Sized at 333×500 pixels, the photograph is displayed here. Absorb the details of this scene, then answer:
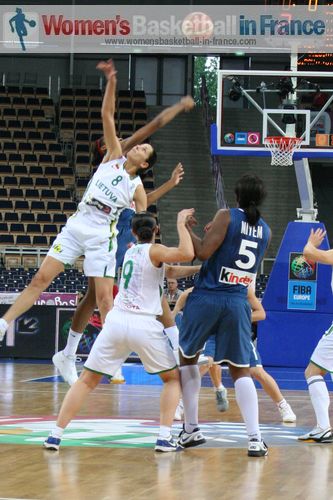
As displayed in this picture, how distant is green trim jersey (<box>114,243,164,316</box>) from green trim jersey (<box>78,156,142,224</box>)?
1.46 m

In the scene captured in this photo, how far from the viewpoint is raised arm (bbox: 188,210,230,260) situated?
23.7 feet

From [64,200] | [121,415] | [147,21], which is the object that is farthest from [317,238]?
[147,21]

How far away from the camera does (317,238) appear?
785 cm

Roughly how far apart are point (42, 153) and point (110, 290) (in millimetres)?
20300

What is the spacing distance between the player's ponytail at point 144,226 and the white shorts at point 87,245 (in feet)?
4.92

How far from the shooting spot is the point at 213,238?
724cm

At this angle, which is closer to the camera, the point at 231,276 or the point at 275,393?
the point at 231,276

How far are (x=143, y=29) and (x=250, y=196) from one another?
21679mm

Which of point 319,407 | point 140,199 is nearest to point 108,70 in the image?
point 140,199

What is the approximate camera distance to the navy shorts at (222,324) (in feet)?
23.9

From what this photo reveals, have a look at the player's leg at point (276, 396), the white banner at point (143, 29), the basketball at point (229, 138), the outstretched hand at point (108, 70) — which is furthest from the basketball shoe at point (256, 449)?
the white banner at point (143, 29)

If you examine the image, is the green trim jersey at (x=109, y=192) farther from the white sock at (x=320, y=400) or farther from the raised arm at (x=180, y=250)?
the white sock at (x=320, y=400)

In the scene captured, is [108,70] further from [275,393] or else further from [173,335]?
[275,393]

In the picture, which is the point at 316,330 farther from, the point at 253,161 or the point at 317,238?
the point at 253,161
